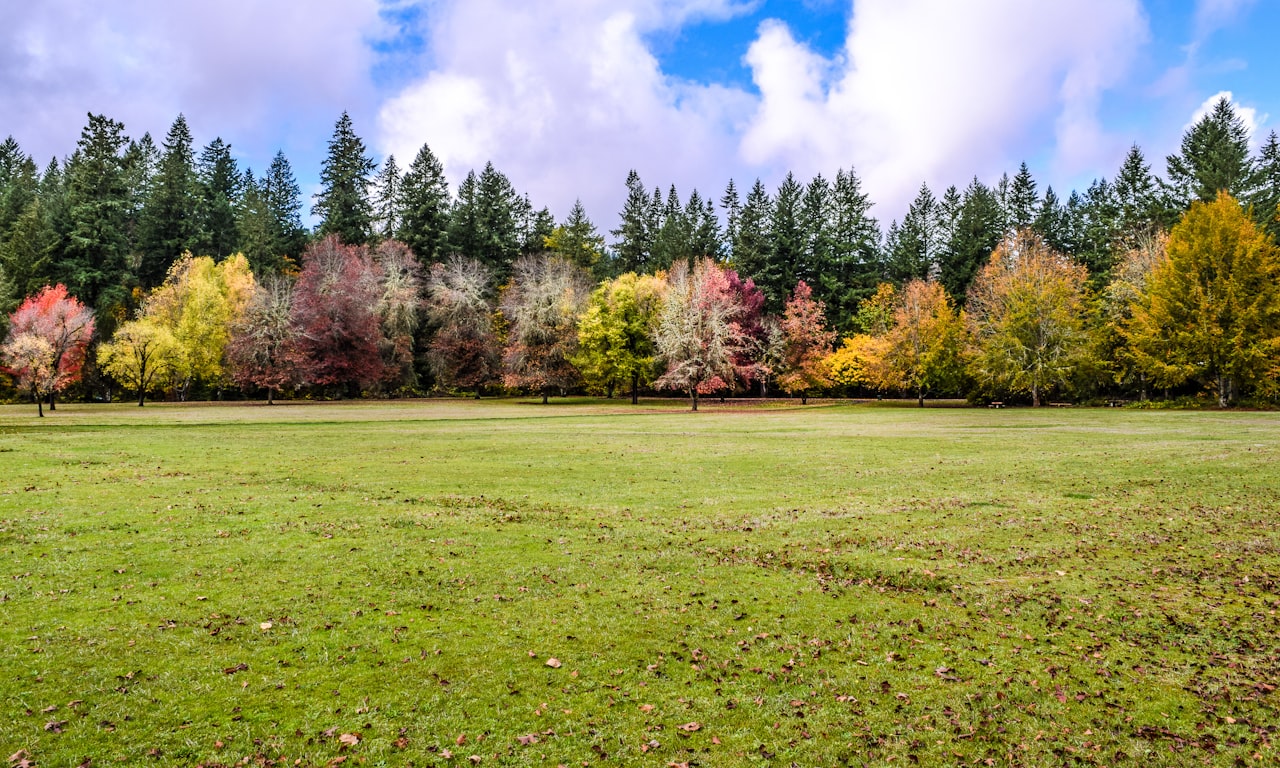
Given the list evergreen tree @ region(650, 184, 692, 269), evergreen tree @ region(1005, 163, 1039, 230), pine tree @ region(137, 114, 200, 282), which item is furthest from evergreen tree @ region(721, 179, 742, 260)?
pine tree @ region(137, 114, 200, 282)

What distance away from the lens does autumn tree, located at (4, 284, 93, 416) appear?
1725 inches

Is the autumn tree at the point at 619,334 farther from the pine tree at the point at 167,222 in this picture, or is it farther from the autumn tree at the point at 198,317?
the pine tree at the point at 167,222

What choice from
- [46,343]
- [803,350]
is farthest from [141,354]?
[803,350]

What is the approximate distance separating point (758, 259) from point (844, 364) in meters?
23.4

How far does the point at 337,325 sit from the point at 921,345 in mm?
51973

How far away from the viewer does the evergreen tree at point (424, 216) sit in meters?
83.3

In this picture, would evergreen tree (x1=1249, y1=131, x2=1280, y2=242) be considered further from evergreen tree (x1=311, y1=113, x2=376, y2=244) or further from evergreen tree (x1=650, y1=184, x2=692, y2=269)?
evergreen tree (x1=311, y1=113, x2=376, y2=244)

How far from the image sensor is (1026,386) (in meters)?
55.8

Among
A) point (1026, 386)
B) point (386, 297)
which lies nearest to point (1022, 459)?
point (1026, 386)

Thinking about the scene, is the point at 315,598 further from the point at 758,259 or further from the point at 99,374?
the point at 758,259

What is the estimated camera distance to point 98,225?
70812 millimetres

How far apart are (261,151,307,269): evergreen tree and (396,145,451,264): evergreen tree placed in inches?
477

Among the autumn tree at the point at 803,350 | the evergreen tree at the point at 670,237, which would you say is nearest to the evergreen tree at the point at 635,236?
the evergreen tree at the point at 670,237

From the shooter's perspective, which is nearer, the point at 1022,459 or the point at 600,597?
the point at 600,597
